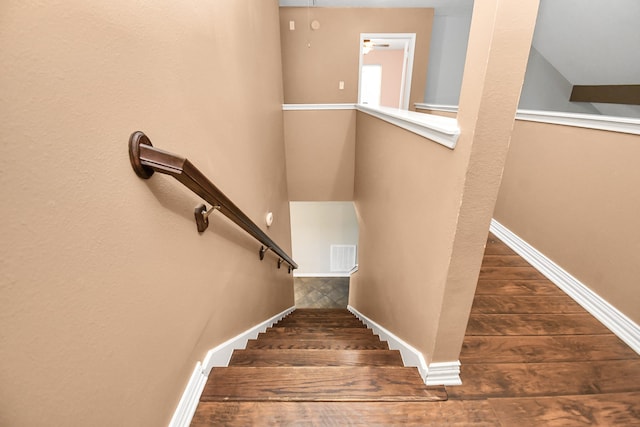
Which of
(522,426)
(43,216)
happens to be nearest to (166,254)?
(43,216)

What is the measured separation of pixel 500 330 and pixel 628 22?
3754 millimetres

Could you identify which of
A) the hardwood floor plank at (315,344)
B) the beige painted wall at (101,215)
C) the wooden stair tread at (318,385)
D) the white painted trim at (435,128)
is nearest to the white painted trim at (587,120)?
the white painted trim at (435,128)

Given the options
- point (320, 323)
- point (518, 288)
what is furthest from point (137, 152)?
point (320, 323)

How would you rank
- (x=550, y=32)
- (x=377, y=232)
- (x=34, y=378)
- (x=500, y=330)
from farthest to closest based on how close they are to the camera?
(x=550, y=32), (x=377, y=232), (x=500, y=330), (x=34, y=378)

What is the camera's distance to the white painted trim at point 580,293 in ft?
5.19

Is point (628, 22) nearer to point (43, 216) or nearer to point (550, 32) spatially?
point (550, 32)

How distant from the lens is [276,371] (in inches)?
53.4

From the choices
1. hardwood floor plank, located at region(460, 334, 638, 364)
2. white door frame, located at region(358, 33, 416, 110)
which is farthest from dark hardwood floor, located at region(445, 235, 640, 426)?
white door frame, located at region(358, 33, 416, 110)

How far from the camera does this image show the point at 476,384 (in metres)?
1.30

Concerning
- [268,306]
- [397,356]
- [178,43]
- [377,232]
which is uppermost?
[178,43]

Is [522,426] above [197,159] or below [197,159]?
below

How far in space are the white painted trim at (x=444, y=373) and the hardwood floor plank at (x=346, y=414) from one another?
0.29 ft

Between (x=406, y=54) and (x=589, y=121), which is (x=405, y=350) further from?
(x=406, y=54)

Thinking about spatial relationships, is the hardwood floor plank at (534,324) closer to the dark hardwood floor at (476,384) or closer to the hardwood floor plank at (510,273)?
the dark hardwood floor at (476,384)
